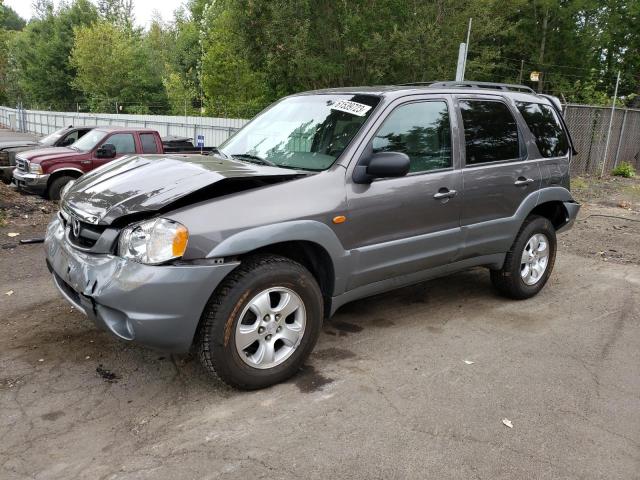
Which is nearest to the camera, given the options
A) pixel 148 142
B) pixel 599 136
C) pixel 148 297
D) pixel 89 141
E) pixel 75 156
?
pixel 148 297

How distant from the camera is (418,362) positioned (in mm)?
3826

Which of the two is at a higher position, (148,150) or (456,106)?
(456,106)

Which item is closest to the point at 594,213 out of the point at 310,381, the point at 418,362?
the point at 418,362

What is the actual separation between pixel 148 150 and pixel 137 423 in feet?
30.5

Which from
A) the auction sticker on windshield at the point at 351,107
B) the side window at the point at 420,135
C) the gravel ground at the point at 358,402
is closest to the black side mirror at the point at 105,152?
the gravel ground at the point at 358,402

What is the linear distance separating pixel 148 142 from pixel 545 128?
8585 millimetres

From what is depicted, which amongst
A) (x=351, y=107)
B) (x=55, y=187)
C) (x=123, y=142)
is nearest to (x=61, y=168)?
(x=55, y=187)

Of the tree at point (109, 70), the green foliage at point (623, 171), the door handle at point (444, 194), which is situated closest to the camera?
the door handle at point (444, 194)

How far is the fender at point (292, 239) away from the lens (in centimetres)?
303

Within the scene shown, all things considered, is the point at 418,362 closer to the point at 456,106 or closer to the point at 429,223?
the point at 429,223

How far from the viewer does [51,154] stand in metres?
10.2

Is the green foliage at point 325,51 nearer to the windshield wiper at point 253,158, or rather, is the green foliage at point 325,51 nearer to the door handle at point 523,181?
the windshield wiper at point 253,158

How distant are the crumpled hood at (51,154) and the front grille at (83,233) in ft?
24.2

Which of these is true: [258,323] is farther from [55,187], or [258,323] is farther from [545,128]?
[55,187]
